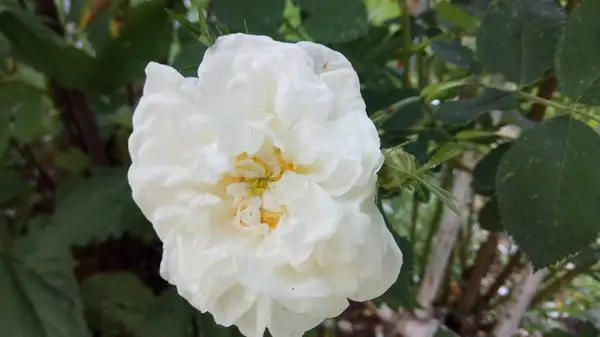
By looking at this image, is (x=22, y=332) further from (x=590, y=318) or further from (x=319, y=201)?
(x=590, y=318)

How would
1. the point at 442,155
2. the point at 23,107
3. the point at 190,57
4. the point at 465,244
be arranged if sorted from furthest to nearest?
1. the point at 465,244
2. the point at 23,107
3. the point at 190,57
4. the point at 442,155

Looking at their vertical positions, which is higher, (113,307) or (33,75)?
(33,75)

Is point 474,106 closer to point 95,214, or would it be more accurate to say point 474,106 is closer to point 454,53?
point 454,53

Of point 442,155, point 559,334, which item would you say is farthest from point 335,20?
point 559,334

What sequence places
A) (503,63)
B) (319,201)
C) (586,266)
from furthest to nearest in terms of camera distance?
(586,266) → (503,63) → (319,201)

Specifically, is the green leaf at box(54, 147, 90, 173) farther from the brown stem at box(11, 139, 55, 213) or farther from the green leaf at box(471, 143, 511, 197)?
the green leaf at box(471, 143, 511, 197)

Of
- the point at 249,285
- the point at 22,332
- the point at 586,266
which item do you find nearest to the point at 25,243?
the point at 22,332
